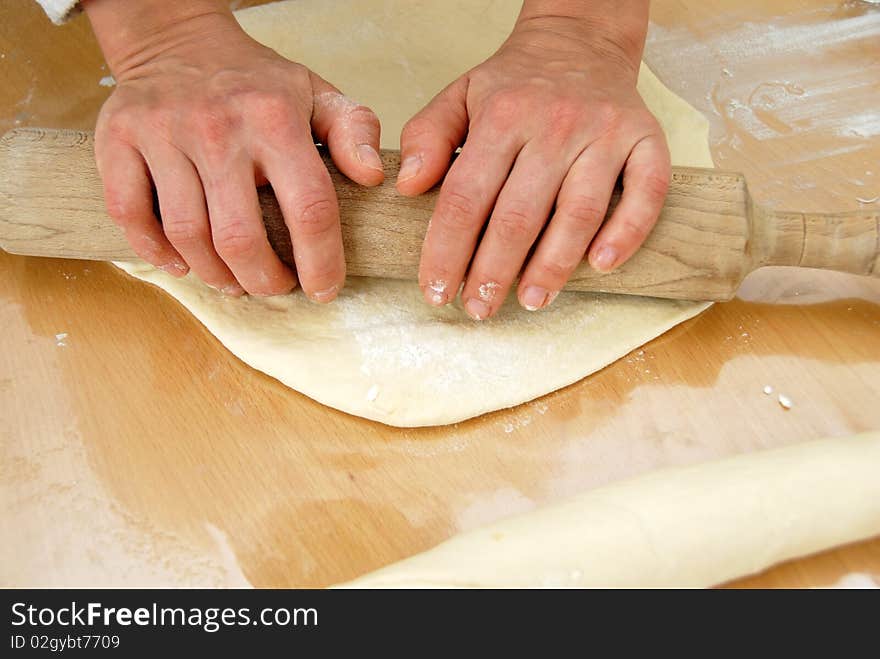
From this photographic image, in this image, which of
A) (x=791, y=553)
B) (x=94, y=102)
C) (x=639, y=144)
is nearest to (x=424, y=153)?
(x=639, y=144)

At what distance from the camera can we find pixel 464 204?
103 cm

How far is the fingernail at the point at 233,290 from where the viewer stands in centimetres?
115

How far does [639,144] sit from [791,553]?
57 centimetres

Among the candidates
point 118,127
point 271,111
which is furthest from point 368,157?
point 118,127

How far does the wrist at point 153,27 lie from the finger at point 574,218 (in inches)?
23.2

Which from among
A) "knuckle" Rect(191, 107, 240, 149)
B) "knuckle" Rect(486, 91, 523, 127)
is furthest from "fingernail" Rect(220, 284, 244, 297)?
"knuckle" Rect(486, 91, 523, 127)

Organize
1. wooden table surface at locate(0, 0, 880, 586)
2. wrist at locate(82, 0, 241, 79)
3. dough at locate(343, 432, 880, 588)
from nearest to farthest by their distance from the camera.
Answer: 1. dough at locate(343, 432, 880, 588)
2. wooden table surface at locate(0, 0, 880, 586)
3. wrist at locate(82, 0, 241, 79)

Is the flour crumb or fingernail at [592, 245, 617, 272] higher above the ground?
fingernail at [592, 245, 617, 272]

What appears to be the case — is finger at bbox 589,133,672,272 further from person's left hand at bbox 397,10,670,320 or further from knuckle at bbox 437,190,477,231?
knuckle at bbox 437,190,477,231

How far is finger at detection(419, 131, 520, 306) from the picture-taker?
40.6 inches

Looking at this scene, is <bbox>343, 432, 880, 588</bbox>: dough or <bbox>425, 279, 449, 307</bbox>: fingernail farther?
<bbox>425, 279, 449, 307</bbox>: fingernail

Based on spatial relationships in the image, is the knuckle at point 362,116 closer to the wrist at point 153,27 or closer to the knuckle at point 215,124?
the knuckle at point 215,124

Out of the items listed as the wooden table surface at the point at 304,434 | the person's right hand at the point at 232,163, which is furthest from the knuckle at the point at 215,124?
the wooden table surface at the point at 304,434

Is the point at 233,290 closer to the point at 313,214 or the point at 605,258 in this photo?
the point at 313,214
